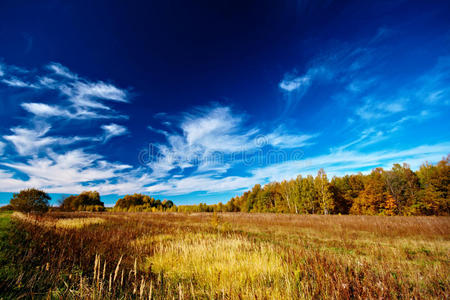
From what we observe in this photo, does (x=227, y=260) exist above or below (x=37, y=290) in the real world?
below

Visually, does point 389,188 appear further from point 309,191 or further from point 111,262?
point 111,262

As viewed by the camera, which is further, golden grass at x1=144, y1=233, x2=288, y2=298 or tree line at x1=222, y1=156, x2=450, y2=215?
tree line at x1=222, y1=156, x2=450, y2=215

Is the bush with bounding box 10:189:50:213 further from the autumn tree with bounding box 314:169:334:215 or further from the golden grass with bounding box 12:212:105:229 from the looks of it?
the autumn tree with bounding box 314:169:334:215

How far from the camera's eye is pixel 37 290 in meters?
2.28

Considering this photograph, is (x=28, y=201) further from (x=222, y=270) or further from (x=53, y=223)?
(x=222, y=270)

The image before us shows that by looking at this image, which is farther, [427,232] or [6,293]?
[427,232]

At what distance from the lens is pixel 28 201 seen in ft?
65.8

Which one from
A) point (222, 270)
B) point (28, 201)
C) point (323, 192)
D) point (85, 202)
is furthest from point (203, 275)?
point (85, 202)

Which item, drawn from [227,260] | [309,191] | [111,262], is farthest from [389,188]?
[111,262]

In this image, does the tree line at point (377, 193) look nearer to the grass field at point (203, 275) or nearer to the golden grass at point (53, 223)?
the grass field at point (203, 275)

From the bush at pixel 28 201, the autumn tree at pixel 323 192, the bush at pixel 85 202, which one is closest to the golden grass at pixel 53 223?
the bush at pixel 28 201

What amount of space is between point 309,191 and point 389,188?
15.9m

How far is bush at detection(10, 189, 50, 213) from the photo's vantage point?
788 inches

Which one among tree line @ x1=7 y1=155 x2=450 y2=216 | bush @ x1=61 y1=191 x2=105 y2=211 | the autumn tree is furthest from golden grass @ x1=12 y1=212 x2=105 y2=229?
bush @ x1=61 y1=191 x2=105 y2=211
